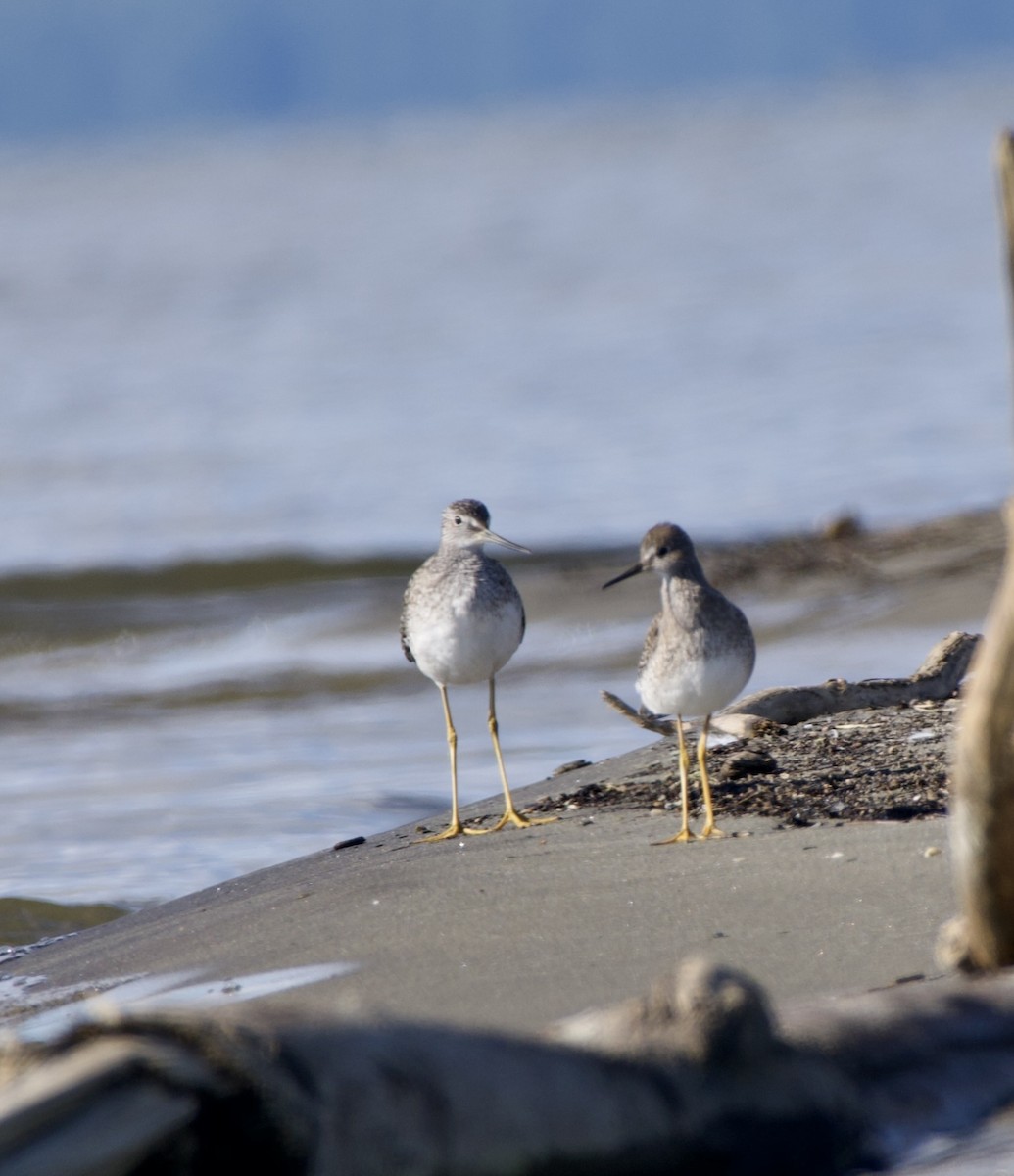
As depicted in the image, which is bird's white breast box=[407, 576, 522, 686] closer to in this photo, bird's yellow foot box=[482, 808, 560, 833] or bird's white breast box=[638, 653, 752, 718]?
bird's yellow foot box=[482, 808, 560, 833]

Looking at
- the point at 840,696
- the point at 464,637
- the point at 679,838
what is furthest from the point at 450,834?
the point at 840,696

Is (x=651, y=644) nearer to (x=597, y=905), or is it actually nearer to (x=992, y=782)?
(x=597, y=905)

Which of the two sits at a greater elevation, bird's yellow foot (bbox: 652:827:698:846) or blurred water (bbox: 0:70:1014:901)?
blurred water (bbox: 0:70:1014:901)

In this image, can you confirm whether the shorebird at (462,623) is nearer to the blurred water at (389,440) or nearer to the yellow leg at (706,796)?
the yellow leg at (706,796)

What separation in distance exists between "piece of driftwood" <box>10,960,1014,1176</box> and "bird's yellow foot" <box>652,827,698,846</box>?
5.96 feet

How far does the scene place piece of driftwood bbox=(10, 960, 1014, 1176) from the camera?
9.73 ft

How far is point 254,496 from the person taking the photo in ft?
61.8

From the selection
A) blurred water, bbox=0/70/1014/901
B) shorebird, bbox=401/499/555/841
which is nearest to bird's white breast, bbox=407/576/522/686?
shorebird, bbox=401/499/555/841

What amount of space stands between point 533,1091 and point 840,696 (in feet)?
13.2

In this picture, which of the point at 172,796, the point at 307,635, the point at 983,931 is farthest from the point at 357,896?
the point at 307,635

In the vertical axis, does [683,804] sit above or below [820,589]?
below

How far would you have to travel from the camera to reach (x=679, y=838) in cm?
552

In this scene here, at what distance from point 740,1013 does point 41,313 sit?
33114mm

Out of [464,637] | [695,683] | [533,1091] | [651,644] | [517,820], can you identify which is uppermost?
[464,637]
